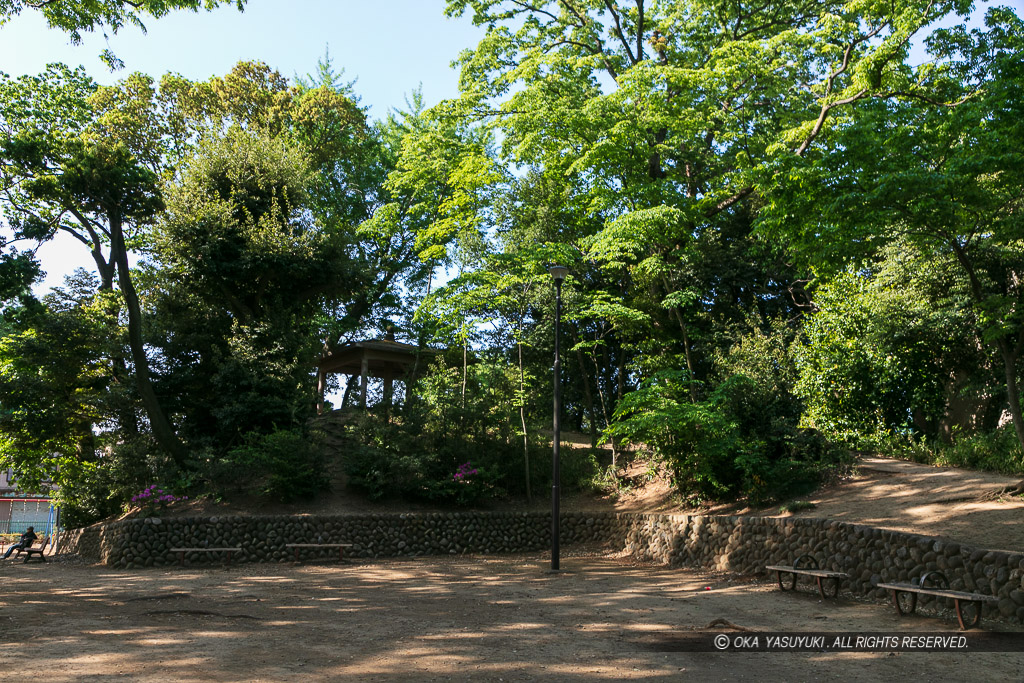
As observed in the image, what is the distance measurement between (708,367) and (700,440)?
5.54 m

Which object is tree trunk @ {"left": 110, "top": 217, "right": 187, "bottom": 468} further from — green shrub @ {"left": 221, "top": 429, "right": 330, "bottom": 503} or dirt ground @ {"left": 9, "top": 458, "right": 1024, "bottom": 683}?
dirt ground @ {"left": 9, "top": 458, "right": 1024, "bottom": 683}

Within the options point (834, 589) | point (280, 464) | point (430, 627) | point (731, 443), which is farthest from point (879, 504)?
point (280, 464)

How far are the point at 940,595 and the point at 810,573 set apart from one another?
2.21 meters

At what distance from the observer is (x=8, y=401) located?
16719 millimetres

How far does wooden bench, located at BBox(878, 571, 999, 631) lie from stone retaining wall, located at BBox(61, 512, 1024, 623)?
22cm

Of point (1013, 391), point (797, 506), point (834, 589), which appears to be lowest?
point (834, 589)

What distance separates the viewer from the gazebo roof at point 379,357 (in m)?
24.0

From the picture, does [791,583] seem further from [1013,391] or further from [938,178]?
[938,178]

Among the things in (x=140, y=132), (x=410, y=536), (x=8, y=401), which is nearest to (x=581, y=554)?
(x=410, y=536)

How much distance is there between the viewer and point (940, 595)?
24.1ft

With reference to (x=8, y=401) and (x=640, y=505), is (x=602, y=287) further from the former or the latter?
(x=8, y=401)

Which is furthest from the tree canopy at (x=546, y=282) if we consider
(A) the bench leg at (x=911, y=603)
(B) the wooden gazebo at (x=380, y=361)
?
(A) the bench leg at (x=911, y=603)

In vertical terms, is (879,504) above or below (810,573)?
above

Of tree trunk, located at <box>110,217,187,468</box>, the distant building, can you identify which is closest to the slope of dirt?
tree trunk, located at <box>110,217,187,468</box>
